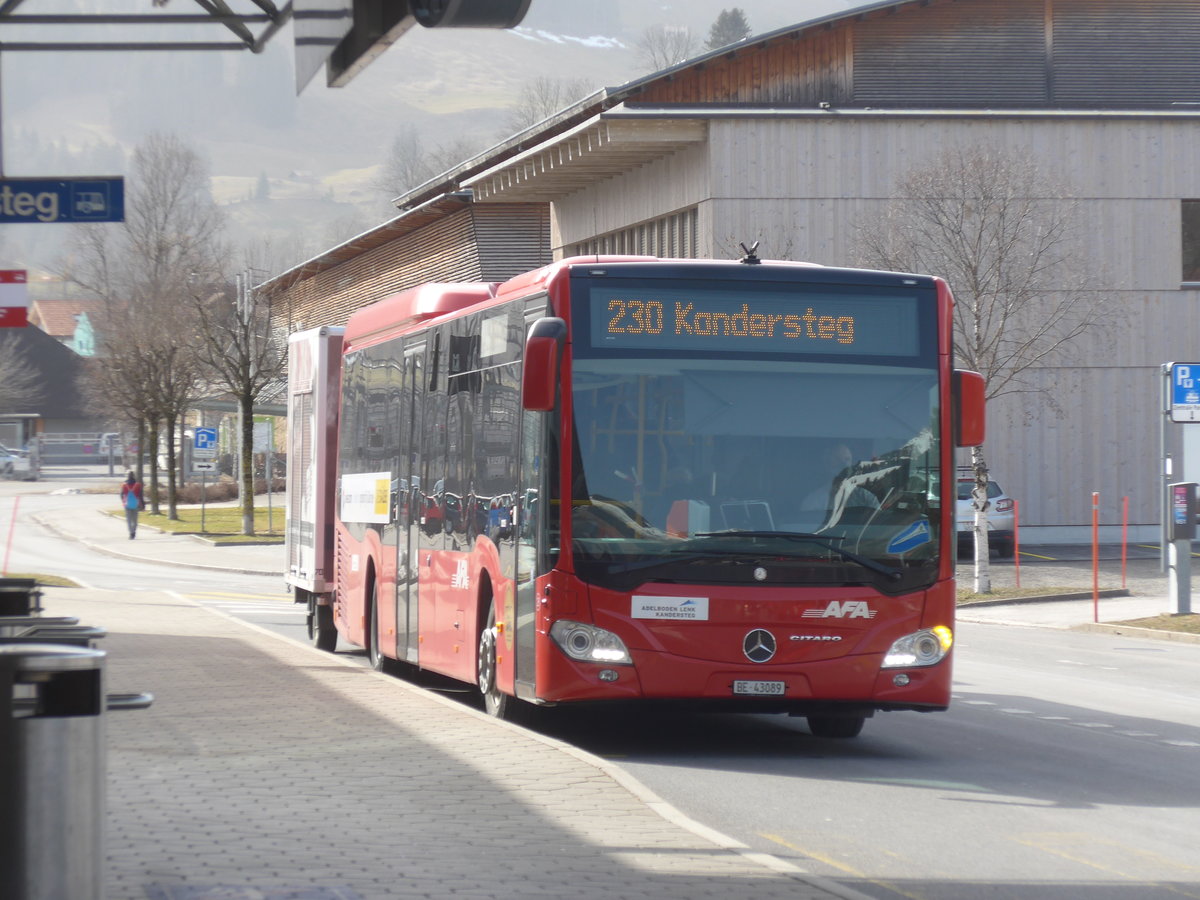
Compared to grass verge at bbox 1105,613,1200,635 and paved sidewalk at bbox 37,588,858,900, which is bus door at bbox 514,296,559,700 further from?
grass verge at bbox 1105,613,1200,635

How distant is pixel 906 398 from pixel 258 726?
4.56 m

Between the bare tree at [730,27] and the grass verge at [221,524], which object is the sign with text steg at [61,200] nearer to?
the grass verge at [221,524]

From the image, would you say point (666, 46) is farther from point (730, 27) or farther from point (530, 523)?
point (530, 523)

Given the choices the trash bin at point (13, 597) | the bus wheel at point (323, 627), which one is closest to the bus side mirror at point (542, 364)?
the trash bin at point (13, 597)

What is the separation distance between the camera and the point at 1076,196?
121ft

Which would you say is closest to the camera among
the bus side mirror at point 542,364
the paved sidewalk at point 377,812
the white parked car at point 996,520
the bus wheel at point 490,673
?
the paved sidewalk at point 377,812

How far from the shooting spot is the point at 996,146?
3644 cm

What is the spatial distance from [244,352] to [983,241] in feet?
83.8

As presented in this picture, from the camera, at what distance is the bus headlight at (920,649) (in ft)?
36.0

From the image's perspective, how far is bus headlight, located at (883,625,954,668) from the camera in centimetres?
1098

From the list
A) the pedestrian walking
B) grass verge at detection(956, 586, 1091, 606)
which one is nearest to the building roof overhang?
the pedestrian walking

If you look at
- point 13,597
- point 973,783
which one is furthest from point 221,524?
point 13,597

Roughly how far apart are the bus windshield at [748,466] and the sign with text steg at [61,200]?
12.3 feet

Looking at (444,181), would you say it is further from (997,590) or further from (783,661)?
(783,661)
